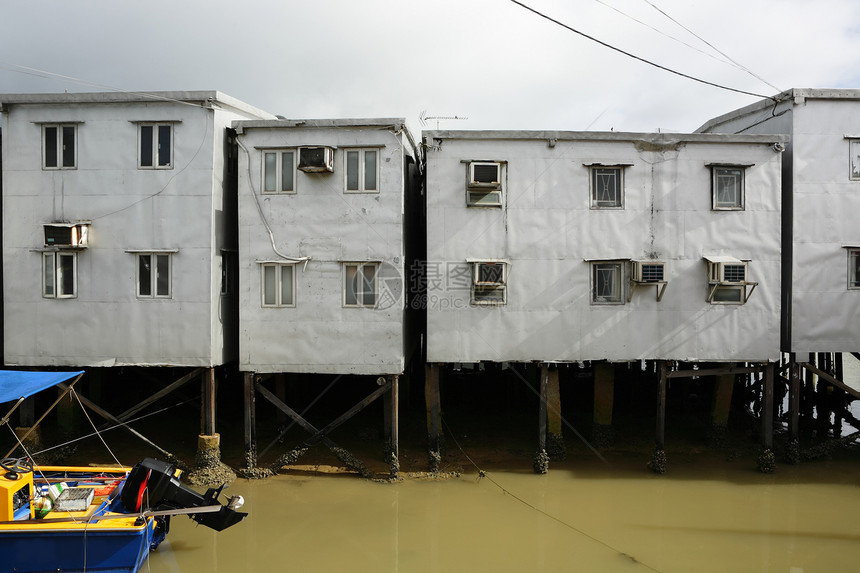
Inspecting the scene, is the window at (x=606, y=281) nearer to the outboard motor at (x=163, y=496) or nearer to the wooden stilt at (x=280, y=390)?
the wooden stilt at (x=280, y=390)

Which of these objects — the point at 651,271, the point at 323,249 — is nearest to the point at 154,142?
the point at 323,249

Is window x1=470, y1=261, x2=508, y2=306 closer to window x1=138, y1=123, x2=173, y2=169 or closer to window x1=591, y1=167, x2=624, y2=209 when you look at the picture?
window x1=591, y1=167, x2=624, y2=209

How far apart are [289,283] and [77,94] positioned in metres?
6.21

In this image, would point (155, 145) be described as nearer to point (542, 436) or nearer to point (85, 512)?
point (85, 512)

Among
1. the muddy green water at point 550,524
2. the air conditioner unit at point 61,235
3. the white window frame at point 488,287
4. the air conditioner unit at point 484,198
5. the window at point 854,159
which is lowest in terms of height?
the muddy green water at point 550,524

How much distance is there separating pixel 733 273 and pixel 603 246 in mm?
2959

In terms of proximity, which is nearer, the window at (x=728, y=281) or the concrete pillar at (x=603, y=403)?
the window at (x=728, y=281)

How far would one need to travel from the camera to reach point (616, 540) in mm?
10594

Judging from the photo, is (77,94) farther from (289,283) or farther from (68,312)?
(289,283)

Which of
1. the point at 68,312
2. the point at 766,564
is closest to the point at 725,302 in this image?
the point at 766,564

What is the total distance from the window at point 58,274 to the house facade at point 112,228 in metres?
0.02

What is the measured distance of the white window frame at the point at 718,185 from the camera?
13.2m

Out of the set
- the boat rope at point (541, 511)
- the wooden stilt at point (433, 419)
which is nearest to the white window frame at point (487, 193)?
the wooden stilt at point (433, 419)

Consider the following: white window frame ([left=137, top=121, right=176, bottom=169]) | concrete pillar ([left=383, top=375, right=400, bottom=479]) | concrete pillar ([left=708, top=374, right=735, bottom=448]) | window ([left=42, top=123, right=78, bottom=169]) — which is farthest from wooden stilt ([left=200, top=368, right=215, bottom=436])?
concrete pillar ([left=708, top=374, right=735, bottom=448])
